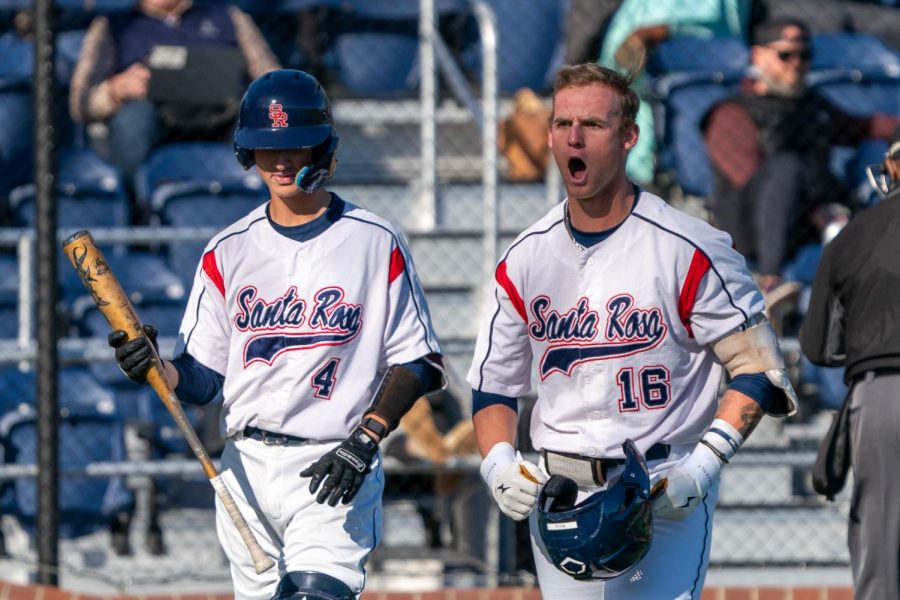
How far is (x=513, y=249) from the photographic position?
12.2 ft

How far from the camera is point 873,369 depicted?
15.0 ft

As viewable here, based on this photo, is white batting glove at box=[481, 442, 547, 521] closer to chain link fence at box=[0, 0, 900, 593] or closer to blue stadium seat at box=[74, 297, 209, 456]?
chain link fence at box=[0, 0, 900, 593]

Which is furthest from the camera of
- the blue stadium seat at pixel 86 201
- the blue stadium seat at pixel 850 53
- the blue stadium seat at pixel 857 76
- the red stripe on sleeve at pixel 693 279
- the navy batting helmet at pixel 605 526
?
the blue stadium seat at pixel 850 53

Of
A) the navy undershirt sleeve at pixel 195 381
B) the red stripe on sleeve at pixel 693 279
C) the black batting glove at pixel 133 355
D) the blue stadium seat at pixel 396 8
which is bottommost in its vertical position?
the navy undershirt sleeve at pixel 195 381

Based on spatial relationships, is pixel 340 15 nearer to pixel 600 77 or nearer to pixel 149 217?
pixel 149 217

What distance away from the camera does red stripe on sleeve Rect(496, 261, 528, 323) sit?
3711 millimetres

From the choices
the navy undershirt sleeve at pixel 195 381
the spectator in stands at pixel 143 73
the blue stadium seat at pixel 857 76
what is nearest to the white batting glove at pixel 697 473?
the navy undershirt sleeve at pixel 195 381

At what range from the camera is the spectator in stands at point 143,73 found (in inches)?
292

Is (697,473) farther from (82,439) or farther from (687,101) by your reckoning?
(687,101)

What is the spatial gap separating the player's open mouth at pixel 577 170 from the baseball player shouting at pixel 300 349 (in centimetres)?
79

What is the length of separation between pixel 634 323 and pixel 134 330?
1.28m

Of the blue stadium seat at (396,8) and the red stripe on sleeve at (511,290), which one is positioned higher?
the blue stadium seat at (396,8)

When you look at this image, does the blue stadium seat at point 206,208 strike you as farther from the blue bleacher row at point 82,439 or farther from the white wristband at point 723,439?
the white wristband at point 723,439

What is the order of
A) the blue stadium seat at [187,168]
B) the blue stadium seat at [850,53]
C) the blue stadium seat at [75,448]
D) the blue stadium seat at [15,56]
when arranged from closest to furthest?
the blue stadium seat at [75,448] → the blue stadium seat at [187,168] → the blue stadium seat at [15,56] → the blue stadium seat at [850,53]
